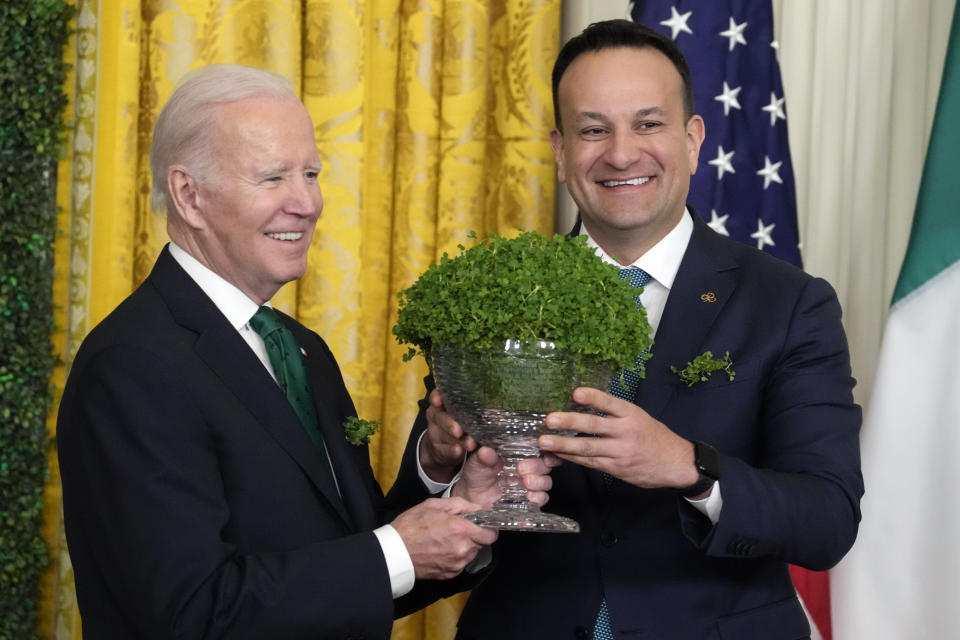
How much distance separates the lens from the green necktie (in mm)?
2086

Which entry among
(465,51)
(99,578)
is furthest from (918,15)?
(99,578)

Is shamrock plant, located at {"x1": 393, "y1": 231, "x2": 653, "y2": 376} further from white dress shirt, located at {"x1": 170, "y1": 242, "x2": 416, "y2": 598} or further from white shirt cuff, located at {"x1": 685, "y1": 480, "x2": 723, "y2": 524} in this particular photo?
white dress shirt, located at {"x1": 170, "y1": 242, "x2": 416, "y2": 598}

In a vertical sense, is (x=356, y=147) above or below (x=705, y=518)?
above

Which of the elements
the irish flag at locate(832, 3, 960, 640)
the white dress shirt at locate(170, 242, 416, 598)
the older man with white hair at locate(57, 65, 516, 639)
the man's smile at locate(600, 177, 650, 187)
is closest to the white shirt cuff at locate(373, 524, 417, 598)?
the older man with white hair at locate(57, 65, 516, 639)

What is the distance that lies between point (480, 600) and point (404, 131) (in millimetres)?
1904

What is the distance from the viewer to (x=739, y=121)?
349 centimetres

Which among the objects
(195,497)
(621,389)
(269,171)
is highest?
(269,171)

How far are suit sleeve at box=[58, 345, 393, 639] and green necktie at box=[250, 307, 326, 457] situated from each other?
27 centimetres

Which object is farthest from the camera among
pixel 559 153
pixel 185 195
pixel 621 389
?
pixel 559 153

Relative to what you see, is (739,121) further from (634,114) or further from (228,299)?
(228,299)

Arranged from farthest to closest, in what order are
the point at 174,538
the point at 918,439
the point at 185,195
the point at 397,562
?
the point at 918,439 < the point at 185,195 < the point at 397,562 < the point at 174,538

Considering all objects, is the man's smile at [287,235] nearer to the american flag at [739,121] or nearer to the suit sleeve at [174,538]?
the suit sleeve at [174,538]

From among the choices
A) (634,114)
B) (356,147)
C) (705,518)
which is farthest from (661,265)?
(356,147)

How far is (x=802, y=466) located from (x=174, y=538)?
1.14 metres
